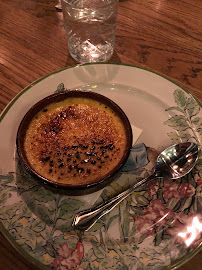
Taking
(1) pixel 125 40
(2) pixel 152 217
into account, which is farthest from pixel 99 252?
(1) pixel 125 40

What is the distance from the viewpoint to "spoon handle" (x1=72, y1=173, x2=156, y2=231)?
820 millimetres

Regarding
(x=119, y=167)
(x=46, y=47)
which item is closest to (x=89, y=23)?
(x=46, y=47)

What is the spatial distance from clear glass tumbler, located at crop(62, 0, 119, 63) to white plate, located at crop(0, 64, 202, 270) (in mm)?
180

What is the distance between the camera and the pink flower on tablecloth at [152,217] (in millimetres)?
830

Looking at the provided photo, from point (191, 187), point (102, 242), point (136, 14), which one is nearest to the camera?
point (102, 242)

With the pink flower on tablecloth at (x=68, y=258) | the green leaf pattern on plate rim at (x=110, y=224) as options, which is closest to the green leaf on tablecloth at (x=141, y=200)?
the green leaf pattern on plate rim at (x=110, y=224)

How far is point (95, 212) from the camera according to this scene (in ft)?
2.74

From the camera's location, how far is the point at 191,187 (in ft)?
2.98

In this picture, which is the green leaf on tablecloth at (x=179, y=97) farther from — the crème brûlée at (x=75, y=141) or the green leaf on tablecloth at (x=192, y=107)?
the crème brûlée at (x=75, y=141)

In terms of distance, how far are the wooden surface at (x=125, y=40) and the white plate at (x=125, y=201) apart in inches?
5.4

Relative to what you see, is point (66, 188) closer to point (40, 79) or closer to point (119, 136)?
point (119, 136)

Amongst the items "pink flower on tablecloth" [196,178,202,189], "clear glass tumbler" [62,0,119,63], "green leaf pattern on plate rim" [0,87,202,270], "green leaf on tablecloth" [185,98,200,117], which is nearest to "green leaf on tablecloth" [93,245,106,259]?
"green leaf pattern on plate rim" [0,87,202,270]

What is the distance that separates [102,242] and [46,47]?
1008mm

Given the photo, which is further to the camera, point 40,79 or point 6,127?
point 40,79
